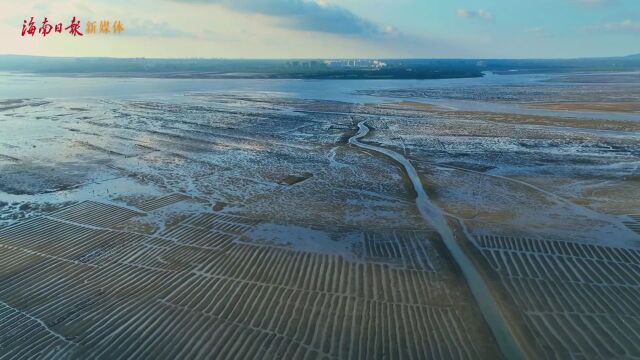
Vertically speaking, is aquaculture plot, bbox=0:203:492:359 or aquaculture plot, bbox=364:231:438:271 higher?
aquaculture plot, bbox=364:231:438:271

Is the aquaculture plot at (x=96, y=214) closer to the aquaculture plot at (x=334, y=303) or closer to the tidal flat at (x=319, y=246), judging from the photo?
the tidal flat at (x=319, y=246)

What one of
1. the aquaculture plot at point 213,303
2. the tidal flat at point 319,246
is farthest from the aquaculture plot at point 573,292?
the aquaculture plot at point 213,303

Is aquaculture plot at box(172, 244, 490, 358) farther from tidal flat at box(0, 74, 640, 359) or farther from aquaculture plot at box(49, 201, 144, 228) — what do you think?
aquaculture plot at box(49, 201, 144, 228)

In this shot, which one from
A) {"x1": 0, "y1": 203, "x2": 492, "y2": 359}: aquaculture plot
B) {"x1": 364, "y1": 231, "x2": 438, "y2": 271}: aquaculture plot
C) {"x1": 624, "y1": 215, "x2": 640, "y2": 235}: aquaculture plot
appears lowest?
{"x1": 0, "y1": 203, "x2": 492, "y2": 359}: aquaculture plot

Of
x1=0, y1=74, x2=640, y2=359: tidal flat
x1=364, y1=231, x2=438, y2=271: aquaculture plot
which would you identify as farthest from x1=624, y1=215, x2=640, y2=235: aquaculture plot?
x1=364, y1=231, x2=438, y2=271: aquaculture plot

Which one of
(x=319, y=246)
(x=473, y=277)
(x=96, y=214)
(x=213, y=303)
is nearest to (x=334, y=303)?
(x=213, y=303)
